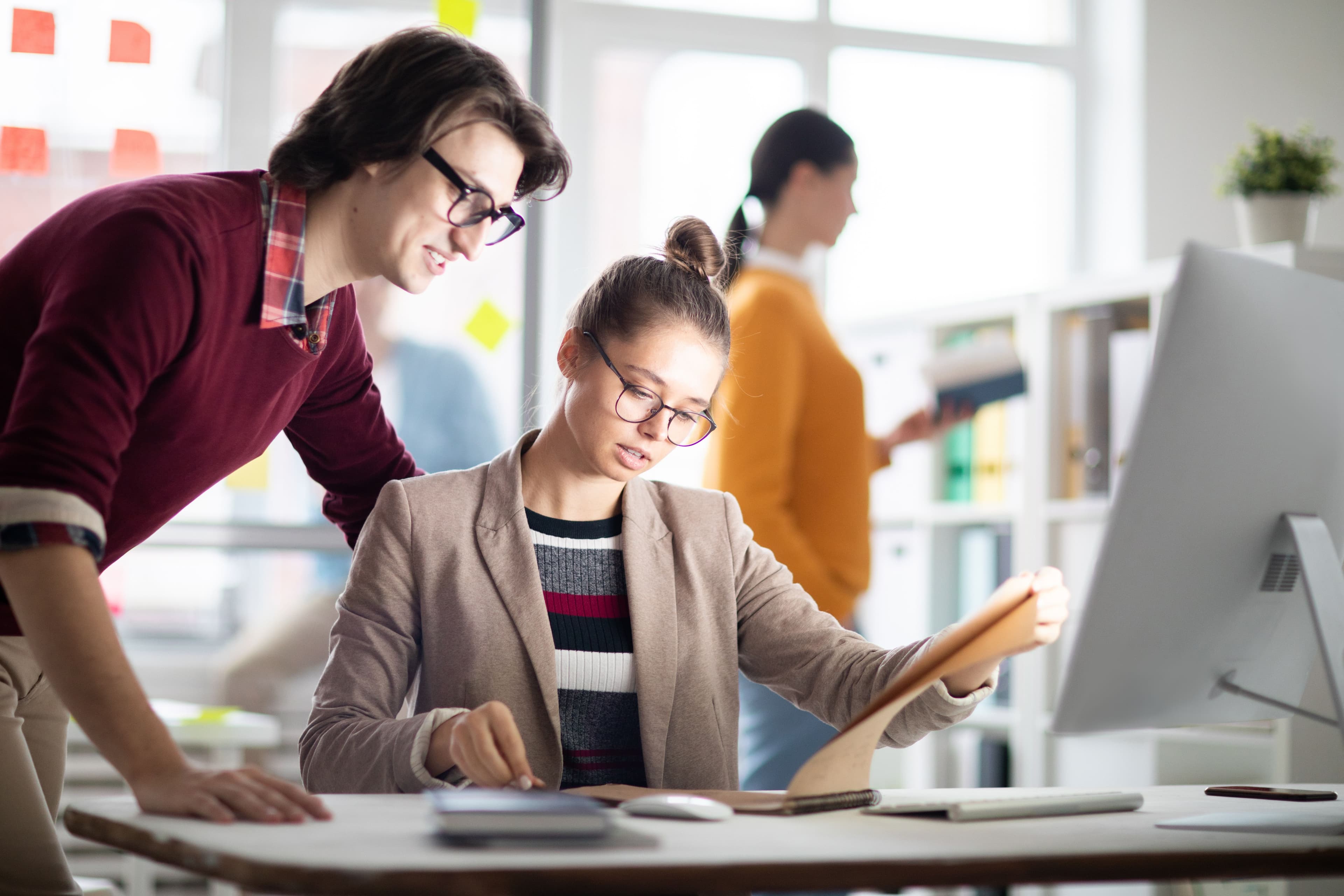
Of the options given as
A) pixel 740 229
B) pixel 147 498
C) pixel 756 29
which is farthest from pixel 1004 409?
pixel 147 498

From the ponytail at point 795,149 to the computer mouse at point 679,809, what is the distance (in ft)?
4.46

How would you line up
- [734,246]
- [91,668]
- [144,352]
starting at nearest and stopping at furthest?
[91,668]
[144,352]
[734,246]

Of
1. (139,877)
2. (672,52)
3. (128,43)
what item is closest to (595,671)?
(139,877)

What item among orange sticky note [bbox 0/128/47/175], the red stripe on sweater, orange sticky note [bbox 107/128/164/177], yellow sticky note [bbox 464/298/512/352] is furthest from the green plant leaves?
orange sticky note [bbox 0/128/47/175]

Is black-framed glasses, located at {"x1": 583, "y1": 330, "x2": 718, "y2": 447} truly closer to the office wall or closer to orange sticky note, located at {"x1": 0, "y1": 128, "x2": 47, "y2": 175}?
orange sticky note, located at {"x1": 0, "y1": 128, "x2": 47, "y2": 175}

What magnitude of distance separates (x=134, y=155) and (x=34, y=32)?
379 mm

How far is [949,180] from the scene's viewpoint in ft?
13.4

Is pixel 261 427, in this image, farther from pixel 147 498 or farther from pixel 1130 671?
pixel 1130 671

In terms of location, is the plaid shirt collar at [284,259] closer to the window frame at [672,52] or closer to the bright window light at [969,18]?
the window frame at [672,52]

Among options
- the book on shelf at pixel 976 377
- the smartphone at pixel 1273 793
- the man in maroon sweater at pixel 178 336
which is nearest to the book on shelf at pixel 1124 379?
the book on shelf at pixel 976 377

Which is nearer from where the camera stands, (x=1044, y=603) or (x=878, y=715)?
(x=878, y=715)

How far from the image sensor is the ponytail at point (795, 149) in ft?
7.32

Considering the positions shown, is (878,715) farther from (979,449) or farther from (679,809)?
(979,449)

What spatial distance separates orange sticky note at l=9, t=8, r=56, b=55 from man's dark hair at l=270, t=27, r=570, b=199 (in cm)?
235
